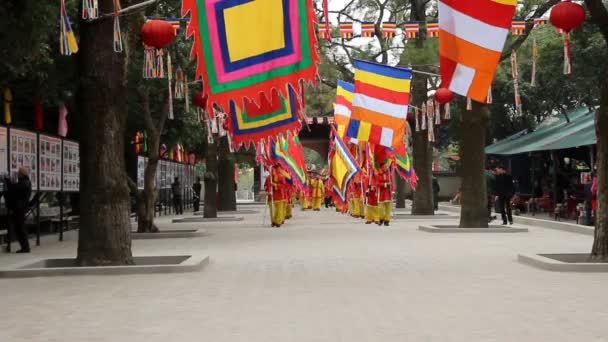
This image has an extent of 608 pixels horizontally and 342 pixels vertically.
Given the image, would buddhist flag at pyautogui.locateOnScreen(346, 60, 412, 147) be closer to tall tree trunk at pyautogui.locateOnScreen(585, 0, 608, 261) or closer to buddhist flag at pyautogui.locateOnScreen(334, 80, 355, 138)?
buddhist flag at pyautogui.locateOnScreen(334, 80, 355, 138)

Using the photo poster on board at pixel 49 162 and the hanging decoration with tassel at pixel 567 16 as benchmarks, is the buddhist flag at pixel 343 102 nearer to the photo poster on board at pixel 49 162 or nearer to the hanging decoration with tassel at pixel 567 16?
the photo poster on board at pixel 49 162

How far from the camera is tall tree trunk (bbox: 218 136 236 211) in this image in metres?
44.0

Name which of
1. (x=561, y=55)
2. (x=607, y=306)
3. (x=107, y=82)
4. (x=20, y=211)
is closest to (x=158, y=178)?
(x=561, y=55)

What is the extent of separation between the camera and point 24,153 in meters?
20.4

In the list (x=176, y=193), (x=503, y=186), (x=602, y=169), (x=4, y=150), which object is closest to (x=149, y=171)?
(x=4, y=150)

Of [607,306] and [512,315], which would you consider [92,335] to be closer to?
[512,315]

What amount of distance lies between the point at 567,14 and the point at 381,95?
865 centimetres

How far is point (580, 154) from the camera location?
33188 millimetres

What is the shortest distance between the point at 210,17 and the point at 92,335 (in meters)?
5.67

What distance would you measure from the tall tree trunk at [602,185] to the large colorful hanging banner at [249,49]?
172 inches

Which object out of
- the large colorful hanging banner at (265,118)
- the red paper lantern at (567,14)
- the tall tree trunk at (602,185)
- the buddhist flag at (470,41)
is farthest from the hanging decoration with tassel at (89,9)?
the tall tree trunk at (602,185)

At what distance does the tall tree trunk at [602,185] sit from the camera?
14148mm

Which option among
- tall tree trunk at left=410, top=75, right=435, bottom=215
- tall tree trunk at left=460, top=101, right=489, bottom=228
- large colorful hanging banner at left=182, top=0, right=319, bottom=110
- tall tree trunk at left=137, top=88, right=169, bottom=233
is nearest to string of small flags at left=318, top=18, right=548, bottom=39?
tall tree trunk at left=460, top=101, right=489, bottom=228

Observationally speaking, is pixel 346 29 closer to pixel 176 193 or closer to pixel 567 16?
pixel 567 16
